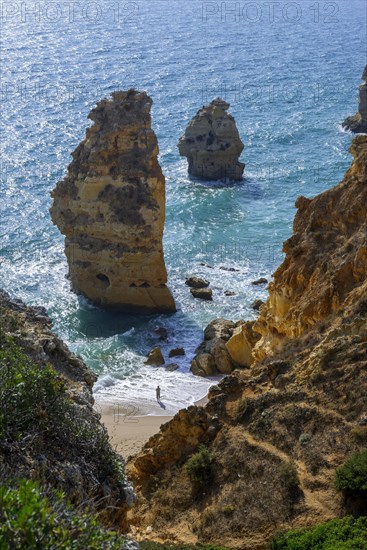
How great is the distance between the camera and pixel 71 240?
4188cm

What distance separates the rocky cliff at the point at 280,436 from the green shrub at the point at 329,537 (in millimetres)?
643

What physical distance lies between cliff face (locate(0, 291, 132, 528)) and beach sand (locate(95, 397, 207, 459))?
1254 cm

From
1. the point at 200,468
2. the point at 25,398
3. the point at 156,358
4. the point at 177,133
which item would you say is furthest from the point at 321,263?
the point at 177,133

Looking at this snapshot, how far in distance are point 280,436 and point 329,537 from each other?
13.4 ft

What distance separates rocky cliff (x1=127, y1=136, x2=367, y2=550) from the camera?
60.2ft

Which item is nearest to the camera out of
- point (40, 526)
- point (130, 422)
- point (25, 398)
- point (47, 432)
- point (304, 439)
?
point (40, 526)

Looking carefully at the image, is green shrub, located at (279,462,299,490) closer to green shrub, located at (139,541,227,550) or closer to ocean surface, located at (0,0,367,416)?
green shrub, located at (139,541,227,550)

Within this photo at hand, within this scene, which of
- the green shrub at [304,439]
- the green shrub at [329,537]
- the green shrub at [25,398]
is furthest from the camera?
the green shrub at [304,439]

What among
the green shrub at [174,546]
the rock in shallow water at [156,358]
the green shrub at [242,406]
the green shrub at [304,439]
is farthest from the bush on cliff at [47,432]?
the rock in shallow water at [156,358]

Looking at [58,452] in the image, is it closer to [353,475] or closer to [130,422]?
[353,475]

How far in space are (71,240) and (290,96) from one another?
4784cm

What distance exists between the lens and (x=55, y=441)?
13711mm

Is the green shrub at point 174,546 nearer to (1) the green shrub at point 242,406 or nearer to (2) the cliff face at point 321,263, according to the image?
(1) the green shrub at point 242,406

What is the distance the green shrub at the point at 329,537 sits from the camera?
52.5ft
